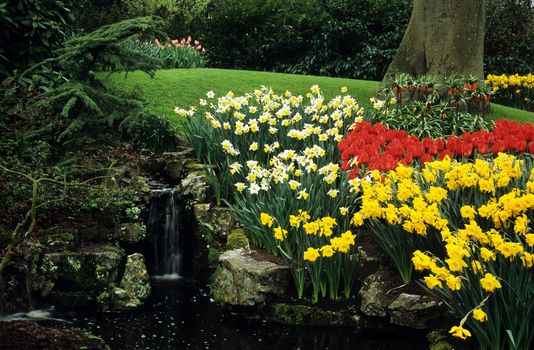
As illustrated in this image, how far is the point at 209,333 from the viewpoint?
21.5 ft

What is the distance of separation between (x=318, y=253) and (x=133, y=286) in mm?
2123

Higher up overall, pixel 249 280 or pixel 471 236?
pixel 471 236

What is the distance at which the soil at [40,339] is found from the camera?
4.69 m

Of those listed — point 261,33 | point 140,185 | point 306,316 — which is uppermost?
point 261,33

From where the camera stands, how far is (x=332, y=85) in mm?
13570

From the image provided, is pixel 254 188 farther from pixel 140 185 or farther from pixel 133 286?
pixel 140 185

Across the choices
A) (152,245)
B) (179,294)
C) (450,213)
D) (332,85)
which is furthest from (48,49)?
(450,213)

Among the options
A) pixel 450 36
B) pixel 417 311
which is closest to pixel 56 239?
pixel 417 311

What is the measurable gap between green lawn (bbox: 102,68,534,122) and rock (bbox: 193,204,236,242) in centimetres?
308

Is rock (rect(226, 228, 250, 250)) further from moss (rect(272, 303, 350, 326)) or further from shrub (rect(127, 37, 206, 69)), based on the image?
shrub (rect(127, 37, 206, 69))

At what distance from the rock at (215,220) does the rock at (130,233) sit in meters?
0.64

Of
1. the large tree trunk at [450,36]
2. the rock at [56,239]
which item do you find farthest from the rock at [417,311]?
the large tree trunk at [450,36]

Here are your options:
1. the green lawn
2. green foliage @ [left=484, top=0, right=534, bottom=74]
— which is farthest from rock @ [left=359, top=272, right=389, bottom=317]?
green foliage @ [left=484, top=0, right=534, bottom=74]

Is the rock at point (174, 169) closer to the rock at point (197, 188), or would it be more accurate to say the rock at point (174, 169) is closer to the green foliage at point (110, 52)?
the rock at point (197, 188)
